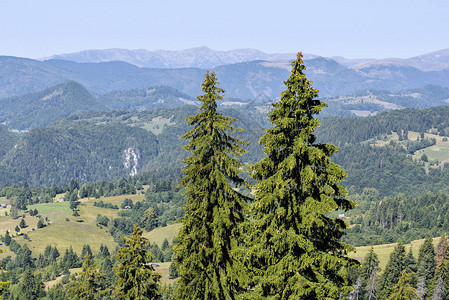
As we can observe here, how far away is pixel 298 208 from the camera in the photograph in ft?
62.4

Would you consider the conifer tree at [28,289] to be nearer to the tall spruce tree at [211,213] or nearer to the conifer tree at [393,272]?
the conifer tree at [393,272]

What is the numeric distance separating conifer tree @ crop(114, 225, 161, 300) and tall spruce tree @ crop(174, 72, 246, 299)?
452 inches

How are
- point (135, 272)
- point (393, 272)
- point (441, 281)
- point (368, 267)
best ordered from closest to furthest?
point (135, 272)
point (441, 281)
point (393, 272)
point (368, 267)

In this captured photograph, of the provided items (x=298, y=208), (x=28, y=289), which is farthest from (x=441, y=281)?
(x=28, y=289)

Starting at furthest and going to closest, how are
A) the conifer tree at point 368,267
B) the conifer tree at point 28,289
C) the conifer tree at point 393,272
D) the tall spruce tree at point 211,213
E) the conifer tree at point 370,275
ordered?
the conifer tree at point 28,289, the conifer tree at point 368,267, the conifer tree at point 370,275, the conifer tree at point 393,272, the tall spruce tree at point 211,213

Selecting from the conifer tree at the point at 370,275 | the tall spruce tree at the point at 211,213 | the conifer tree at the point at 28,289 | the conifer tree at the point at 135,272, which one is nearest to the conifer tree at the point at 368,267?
the conifer tree at the point at 370,275

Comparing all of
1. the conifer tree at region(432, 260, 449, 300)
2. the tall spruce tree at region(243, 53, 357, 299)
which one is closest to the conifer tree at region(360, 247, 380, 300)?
the conifer tree at region(432, 260, 449, 300)

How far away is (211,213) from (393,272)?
384 ft

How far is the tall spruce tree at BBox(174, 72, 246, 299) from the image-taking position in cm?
2484

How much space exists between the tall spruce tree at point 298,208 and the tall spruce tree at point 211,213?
5.03 m

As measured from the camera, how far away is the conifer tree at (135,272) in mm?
36312

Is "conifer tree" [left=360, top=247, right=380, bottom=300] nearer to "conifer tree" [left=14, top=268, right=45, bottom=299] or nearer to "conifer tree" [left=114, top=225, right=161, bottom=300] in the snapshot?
"conifer tree" [left=114, top=225, right=161, bottom=300]

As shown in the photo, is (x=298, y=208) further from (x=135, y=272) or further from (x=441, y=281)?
(x=441, y=281)

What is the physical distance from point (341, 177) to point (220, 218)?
28.8 feet
